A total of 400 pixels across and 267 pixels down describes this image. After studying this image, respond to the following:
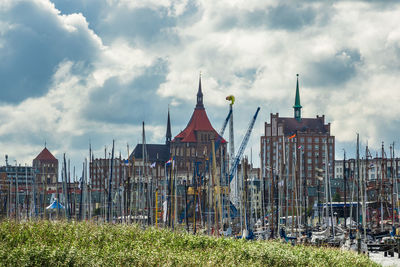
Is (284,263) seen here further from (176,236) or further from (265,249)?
(176,236)

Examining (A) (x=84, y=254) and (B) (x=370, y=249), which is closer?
(A) (x=84, y=254)

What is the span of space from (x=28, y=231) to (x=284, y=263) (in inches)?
453

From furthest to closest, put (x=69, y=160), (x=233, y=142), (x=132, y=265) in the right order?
1. (x=233, y=142)
2. (x=69, y=160)
3. (x=132, y=265)

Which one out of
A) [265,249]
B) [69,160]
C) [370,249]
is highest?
[69,160]

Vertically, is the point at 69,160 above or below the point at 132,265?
above

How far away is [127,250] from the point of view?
24516mm

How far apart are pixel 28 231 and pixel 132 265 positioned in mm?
6612

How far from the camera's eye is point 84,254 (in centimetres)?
2194

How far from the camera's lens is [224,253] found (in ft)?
89.1

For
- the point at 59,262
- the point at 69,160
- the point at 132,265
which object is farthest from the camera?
the point at 69,160

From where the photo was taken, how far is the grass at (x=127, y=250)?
21.2m

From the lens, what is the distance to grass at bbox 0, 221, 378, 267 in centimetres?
2120

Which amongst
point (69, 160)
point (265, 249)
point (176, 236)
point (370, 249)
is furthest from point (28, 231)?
point (69, 160)

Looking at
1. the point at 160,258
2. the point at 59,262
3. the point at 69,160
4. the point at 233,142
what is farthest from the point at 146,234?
the point at 233,142
